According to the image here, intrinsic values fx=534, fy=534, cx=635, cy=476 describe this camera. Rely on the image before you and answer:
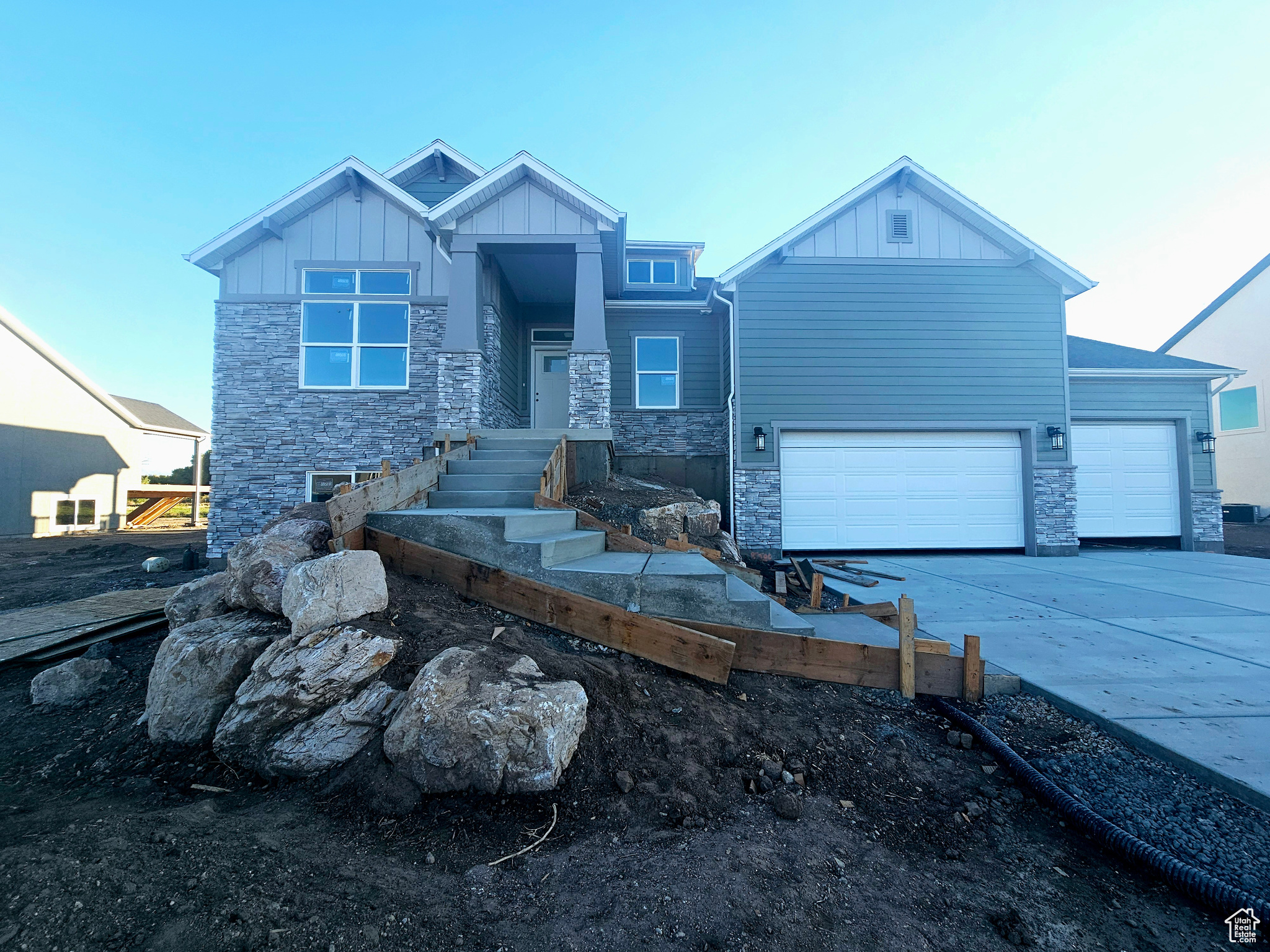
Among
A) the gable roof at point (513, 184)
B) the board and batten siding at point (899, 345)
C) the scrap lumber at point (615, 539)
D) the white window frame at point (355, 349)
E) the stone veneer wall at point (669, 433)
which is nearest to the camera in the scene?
the scrap lumber at point (615, 539)

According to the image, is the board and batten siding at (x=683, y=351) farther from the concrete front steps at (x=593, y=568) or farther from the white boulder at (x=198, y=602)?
the white boulder at (x=198, y=602)

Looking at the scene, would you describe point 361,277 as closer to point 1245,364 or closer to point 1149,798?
point 1149,798

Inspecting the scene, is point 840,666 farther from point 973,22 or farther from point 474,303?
point 973,22

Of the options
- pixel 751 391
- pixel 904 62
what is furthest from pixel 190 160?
pixel 904 62

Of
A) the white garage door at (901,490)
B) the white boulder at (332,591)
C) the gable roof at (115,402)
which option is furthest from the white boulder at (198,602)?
the gable roof at (115,402)

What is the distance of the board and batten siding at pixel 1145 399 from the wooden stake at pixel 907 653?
31.8 feet

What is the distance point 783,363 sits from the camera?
9.73 metres

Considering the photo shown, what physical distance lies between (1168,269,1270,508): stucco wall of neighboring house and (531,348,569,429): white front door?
1845 centimetres

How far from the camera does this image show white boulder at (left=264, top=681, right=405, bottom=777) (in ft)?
7.98

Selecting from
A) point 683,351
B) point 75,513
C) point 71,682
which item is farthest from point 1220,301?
point 75,513

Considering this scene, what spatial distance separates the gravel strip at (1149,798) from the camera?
203cm

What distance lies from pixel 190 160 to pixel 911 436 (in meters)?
18.1

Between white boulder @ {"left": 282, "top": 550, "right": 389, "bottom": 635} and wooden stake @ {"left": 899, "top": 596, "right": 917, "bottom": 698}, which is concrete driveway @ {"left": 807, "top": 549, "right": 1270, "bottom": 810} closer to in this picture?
wooden stake @ {"left": 899, "top": 596, "right": 917, "bottom": 698}

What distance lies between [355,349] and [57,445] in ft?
43.7
